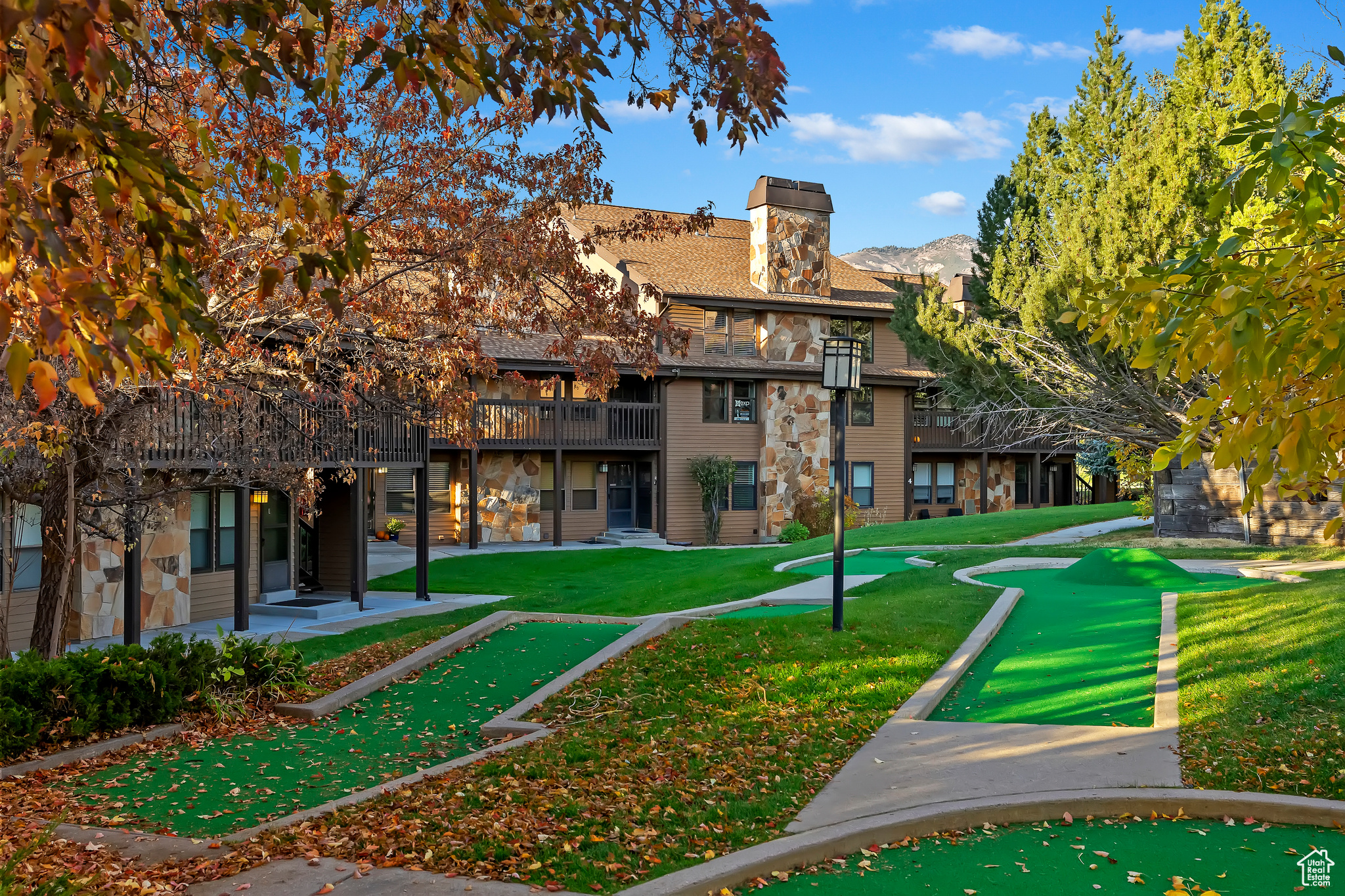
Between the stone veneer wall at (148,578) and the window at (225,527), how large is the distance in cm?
81

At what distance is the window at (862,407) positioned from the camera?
35.8 m

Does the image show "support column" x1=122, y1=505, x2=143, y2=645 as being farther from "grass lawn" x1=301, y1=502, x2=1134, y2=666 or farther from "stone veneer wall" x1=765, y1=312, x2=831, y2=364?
"stone veneer wall" x1=765, y1=312, x2=831, y2=364

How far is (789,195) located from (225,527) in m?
21.9

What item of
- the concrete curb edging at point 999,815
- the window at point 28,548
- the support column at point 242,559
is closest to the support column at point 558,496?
the support column at point 242,559

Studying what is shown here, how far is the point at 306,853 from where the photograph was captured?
19.4 feet

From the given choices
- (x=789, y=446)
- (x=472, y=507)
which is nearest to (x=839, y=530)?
(x=472, y=507)

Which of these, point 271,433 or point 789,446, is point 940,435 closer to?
point 789,446

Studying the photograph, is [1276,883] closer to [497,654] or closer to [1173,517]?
[497,654]

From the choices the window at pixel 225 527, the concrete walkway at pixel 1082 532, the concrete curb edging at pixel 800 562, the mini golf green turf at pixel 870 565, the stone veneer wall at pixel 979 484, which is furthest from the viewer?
the stone veneer wall at pixel 979 484

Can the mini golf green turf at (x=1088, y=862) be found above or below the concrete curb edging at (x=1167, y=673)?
below

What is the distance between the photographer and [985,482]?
39094 millimetres

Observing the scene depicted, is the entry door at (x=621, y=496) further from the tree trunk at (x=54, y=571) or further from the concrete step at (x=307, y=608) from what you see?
the tree trunk at (x=54, y=571)

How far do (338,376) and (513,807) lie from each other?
8741 mm
